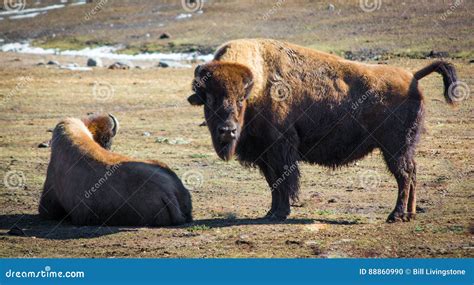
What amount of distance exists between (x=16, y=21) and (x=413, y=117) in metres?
41.1

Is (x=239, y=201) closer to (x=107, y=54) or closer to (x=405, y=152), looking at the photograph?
(x=405, y=152)

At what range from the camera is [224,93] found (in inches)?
448

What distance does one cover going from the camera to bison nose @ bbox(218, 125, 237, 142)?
11359mm

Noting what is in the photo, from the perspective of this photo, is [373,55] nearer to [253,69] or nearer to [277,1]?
[277,1]

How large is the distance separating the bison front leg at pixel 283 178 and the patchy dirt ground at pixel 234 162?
0.79ft

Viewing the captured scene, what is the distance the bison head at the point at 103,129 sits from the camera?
13438 mm

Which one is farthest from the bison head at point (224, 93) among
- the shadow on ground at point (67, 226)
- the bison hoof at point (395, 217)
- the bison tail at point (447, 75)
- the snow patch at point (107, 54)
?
the snow patch at point (107, 54)

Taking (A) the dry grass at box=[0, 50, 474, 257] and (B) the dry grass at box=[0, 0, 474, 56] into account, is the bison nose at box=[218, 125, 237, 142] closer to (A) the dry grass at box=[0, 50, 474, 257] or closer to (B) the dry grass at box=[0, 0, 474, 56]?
(A) the dry grass at box=[0, 50, 474, 257]

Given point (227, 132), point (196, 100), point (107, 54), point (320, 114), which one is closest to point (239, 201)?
point (320, 114)

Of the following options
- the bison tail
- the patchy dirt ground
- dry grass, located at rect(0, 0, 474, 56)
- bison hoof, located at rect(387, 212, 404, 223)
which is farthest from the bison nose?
dry grass, located at rect(0, 0, 474, 56)

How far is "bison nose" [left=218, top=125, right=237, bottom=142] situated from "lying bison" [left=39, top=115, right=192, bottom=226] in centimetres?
97

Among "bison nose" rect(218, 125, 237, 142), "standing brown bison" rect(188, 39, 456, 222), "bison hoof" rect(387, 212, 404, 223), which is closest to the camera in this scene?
"bison nose" rect(218, 125, 237, 142)

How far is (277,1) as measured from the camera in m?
41.3

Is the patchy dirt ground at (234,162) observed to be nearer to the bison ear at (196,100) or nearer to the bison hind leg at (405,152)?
the bison hind leg at (405,152)
